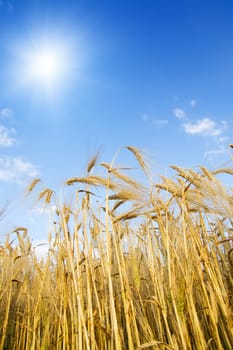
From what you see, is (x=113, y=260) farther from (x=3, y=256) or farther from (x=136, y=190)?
(x=3, y=256)

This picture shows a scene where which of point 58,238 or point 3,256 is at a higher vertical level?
point 3,256

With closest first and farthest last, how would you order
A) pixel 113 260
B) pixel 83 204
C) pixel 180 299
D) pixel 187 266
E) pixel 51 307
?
pixel 180 299
pixel 187 266
pixel 83 204
pixel 51 307
pixel 113 260

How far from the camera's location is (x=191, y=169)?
84.5 inches

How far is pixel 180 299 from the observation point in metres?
1.35

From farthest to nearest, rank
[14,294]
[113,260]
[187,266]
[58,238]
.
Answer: [14,294] → [113,260] → [58,238] → [187,266]

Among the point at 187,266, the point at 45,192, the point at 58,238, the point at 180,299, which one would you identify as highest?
the point at 45,192

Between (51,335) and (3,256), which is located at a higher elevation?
(3,256)

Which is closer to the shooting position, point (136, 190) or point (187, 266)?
point (187, 266)

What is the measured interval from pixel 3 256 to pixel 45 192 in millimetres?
1447

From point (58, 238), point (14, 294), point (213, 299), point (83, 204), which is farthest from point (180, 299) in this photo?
point (14, 294)

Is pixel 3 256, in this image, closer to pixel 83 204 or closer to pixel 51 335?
pixel 51 335

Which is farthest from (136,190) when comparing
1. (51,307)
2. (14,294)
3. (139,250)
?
(14,294)

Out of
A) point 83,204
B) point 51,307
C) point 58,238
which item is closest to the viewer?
point 83,204

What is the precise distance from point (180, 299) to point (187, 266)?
24 cm
